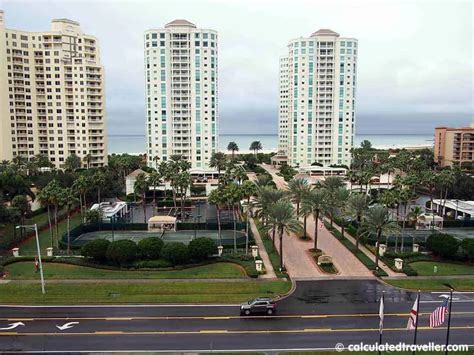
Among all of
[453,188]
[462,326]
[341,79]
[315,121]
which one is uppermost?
[341,79]

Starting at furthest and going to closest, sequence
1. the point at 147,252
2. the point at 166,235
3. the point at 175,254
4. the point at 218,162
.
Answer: the point at 218,162 < the point at 166,235 < the point at 147,252 < the point at 175,254

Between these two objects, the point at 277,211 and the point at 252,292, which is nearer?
the point at 252,292

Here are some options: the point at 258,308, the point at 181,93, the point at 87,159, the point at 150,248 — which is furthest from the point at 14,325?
the point at 181,93

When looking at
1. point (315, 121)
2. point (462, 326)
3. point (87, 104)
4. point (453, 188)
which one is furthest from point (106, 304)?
point (315, 121)

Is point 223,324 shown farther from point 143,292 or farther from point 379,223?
point 379,223

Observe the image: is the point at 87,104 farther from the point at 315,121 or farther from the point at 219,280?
the point at 219,280

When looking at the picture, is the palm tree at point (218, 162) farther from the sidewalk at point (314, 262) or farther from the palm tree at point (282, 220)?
the palm tree at point (282, 220)

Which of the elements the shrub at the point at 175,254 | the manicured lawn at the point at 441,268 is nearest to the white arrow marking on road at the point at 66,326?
the shrub at the point at 175,254

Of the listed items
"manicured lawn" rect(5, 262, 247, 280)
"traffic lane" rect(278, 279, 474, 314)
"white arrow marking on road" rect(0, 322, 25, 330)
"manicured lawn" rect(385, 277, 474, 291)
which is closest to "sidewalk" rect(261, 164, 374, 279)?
"traffic lane" rect(278, 279, 474, 314)
